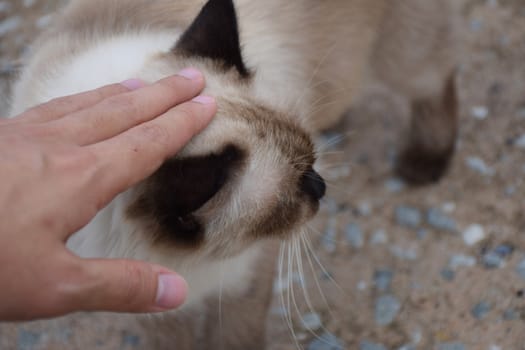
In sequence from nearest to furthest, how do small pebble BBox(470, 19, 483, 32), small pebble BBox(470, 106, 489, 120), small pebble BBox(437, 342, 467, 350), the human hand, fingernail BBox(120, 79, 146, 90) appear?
the human hand
fingernail BBox(120, 79, 146, 90)
small pebble BBox(437, 342, 467, 350)
small pebble BBox(470, 106, 489, 120)
small pebble BBox(470, 19, 483, 32)

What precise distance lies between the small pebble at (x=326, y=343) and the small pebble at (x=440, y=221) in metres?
0.65

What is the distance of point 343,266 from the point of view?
232 cm

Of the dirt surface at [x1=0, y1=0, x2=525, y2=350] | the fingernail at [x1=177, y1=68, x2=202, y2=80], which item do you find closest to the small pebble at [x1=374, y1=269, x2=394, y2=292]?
the dirt surface at [x1=0, y1=0, x2=525, y2=350]

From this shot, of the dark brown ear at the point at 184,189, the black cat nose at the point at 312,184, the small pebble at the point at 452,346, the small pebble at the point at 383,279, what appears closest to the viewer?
the dark brown ear at the point at 184,189

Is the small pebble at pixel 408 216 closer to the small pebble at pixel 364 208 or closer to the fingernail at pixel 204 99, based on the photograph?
the small pebble at pixel 364 208

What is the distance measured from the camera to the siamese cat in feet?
4.06

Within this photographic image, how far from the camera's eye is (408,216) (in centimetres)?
245

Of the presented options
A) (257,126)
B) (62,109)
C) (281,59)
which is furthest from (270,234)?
(281,59)

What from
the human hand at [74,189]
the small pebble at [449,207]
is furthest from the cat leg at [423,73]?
the human hand at [74,189]

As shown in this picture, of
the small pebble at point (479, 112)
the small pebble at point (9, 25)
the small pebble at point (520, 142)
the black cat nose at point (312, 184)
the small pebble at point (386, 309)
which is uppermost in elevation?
the small pebble at point (9, 25)

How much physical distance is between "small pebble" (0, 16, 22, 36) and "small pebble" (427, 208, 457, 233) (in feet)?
7.25

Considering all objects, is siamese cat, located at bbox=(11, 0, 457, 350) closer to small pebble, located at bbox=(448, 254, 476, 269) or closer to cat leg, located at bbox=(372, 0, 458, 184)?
cat leg, located at bbox=(372, 0, 458, 184)

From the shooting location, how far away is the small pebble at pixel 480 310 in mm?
2115

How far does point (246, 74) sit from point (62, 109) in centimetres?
49
